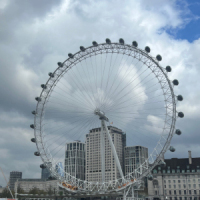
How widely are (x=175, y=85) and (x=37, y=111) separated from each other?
3149 centimetres

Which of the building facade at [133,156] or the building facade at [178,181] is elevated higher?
the building facade at [133,156]

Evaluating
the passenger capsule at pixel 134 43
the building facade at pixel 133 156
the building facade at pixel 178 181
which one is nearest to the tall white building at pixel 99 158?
Answer: the building facade at pixel 133 156

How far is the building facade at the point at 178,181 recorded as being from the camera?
101188 mm

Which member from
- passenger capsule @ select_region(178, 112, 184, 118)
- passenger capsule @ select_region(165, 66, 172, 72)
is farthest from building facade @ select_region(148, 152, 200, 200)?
passenger capsule @ select_region(165, 66, 172, 72)

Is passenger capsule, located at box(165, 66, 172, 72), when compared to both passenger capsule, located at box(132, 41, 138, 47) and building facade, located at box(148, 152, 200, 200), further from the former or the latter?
building facade, located at box(148, 152, 200, 200)

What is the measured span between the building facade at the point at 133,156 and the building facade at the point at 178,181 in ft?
243

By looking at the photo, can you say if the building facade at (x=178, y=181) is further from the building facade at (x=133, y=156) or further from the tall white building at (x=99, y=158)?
the tall white building at (x=99, y=158)

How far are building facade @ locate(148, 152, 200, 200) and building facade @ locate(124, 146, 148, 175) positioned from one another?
2916 inches

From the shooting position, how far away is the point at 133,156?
188750 mm

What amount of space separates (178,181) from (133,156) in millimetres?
85090

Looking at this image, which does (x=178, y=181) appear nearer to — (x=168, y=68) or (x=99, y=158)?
(x=168, y=68)

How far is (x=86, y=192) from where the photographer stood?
63969 millimetres

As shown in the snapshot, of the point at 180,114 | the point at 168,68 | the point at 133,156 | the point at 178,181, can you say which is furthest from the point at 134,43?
the point at 133,156

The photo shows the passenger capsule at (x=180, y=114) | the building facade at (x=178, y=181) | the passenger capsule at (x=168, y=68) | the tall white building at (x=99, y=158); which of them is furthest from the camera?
the tall white building at (x=99, y=158)
